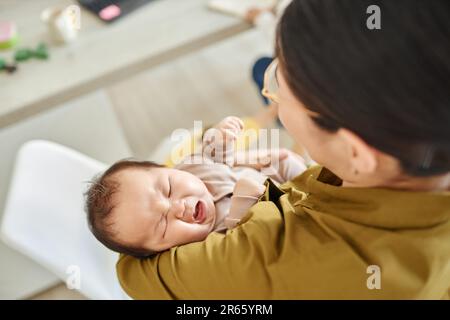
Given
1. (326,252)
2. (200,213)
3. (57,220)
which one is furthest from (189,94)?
(326,252)

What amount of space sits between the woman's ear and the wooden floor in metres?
1.53

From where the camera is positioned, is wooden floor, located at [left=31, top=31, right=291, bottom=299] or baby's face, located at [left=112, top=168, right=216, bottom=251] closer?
baby's face, located at [left=112, top=168, right=216, bottom=251]

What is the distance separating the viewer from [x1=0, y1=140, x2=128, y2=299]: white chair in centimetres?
107

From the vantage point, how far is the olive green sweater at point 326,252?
62 cm

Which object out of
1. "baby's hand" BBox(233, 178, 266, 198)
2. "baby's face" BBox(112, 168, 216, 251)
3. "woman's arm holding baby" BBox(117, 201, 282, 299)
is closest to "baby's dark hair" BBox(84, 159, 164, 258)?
"baby's face" BBox(112, 168, 216, 251)

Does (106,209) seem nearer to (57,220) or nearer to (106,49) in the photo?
(57,220)

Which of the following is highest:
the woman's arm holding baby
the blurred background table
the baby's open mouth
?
the blurred background table

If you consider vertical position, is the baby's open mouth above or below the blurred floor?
above

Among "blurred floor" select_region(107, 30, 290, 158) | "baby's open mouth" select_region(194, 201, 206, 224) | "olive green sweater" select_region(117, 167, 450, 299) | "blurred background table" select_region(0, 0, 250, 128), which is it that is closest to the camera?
"olive green sweater" select_region(117, 167, 450, 299)

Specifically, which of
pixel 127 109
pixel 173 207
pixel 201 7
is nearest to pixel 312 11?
pixel 173 207

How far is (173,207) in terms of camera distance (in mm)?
985

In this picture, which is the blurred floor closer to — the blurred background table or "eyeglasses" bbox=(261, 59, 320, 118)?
the blurred background table

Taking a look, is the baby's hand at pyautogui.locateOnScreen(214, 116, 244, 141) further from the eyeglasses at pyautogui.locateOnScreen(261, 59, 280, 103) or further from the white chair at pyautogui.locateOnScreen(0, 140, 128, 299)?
the white chair at pyautogui.locateOnScreen(0, 140, 128, 299)

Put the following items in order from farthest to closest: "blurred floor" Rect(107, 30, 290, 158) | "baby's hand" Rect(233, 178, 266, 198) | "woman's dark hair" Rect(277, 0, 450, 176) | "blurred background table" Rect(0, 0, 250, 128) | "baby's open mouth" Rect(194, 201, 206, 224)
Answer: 1. "blurred floor" Rect(107, 30, 290, 158)
2. "blurred background table" Rect(0, 0, 250, 128)
3. "baby's open mouth" Rect(194, 201, 206, 224)
4. "baby's hand" Rect(233, 178, 266, 198)
5. "woman's dark hair" Rect(277, 0, 450, 176)
